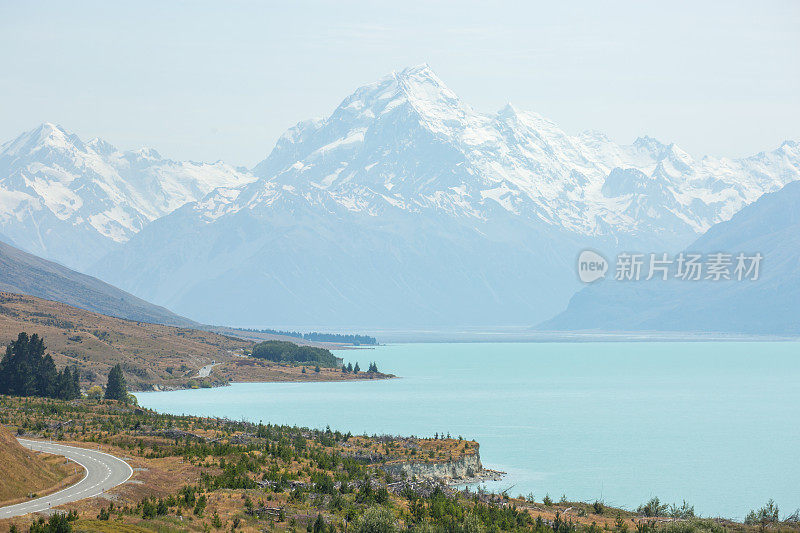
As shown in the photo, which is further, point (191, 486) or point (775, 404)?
point (775, 404)

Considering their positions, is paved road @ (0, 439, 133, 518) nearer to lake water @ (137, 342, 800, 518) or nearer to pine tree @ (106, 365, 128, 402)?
lake water @ (137, 342, 800, 518)

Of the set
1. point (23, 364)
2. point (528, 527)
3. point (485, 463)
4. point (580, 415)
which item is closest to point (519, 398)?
point (580, 415)

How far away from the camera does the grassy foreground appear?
5303 cm

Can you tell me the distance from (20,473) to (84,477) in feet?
16.2

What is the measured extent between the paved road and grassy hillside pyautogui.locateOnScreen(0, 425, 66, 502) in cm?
124

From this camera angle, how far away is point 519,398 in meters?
190

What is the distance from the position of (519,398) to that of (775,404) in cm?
4652

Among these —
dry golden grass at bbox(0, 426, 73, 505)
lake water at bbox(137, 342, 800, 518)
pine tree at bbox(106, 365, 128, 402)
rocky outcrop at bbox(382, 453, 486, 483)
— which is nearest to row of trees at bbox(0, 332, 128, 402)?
pine tree at bbox(106, 365, 128, 402)

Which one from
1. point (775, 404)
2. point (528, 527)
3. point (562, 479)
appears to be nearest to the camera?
point (528, 527)

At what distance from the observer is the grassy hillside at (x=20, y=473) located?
5212cm

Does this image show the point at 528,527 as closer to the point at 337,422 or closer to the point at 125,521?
the point at 125,521

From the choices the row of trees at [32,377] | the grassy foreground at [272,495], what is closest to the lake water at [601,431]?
the grassy foreground at [272,495]

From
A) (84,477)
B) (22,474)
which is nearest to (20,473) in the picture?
(22,474)

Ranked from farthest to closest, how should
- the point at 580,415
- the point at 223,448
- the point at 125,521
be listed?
the point at 580,415
the point at 223,448
the point at 125,521
